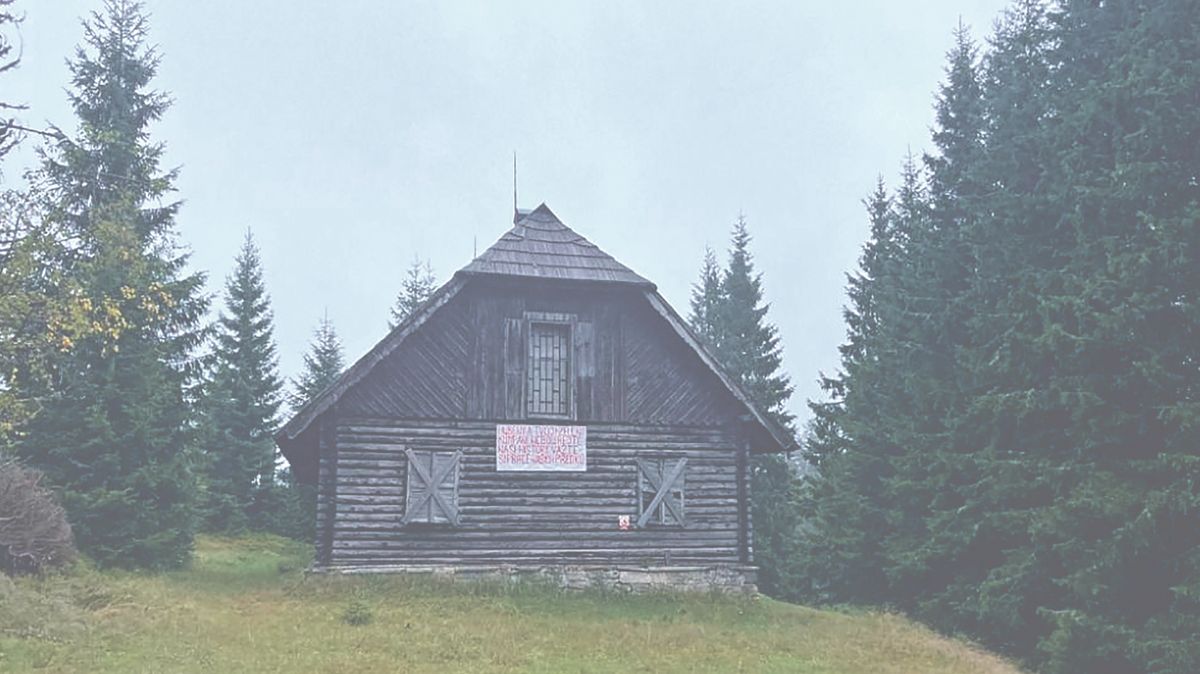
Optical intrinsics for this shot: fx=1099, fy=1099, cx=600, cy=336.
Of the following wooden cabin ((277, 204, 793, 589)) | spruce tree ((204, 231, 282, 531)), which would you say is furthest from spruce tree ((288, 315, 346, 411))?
wooden cabin ((277, 204, 793, 589))

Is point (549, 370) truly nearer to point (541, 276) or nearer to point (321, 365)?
point (541, 276)

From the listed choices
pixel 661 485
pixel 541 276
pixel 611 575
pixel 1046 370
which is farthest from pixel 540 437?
pixel 1046 370

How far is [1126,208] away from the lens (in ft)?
61.6

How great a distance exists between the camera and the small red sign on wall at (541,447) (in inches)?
861

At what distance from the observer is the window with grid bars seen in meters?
22.2

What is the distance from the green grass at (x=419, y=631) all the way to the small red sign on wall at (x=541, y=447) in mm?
2429

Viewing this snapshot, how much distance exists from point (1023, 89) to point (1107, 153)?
5232 millimetres

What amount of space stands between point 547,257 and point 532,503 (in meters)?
5.00

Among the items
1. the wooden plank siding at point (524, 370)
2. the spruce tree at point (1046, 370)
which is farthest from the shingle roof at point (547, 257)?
the spruce tree at point (1046, 370)

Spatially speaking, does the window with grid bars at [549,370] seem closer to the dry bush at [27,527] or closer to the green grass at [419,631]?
the green grass at [419,631]

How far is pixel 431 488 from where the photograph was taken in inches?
842

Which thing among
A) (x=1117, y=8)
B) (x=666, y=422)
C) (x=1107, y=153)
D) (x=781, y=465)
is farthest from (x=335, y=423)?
(x=781, y=465)

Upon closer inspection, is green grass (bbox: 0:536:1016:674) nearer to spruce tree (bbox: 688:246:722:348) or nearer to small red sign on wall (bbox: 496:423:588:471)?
small red sign on wall (bbox: 496:423:588:471)

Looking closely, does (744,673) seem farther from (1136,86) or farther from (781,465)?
(781,465)
